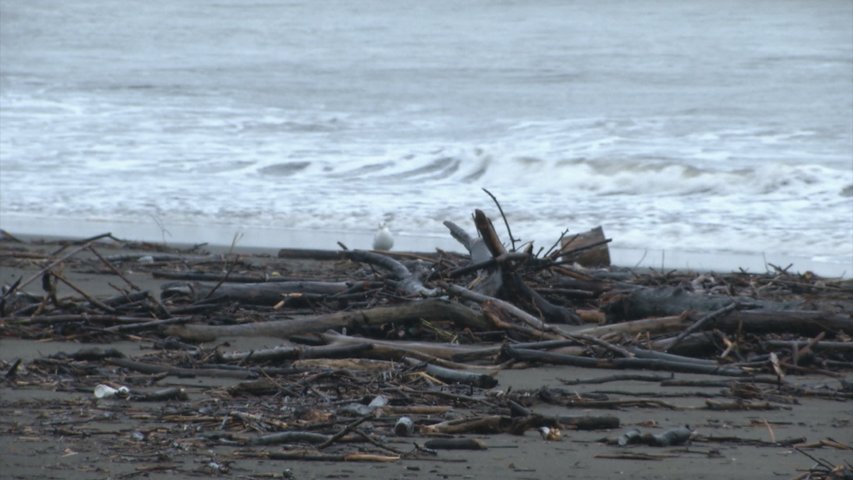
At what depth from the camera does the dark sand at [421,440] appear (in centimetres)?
262

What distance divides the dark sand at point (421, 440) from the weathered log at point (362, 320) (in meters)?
0.62

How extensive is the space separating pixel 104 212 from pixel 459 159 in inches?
203

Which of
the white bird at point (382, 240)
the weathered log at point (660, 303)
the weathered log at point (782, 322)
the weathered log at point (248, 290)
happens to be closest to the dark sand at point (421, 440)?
the weathered log at point (782, 322)

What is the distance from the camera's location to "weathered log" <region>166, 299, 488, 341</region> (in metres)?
4.27

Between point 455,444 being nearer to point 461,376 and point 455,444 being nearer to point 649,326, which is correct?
point 461,376

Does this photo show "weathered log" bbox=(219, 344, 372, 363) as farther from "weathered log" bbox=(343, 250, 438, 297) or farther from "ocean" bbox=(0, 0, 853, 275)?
"ocean" bbox=(0, 0, 853, 275)

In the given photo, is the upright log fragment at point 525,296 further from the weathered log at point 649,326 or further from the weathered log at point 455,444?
the weathered log at point 455,444

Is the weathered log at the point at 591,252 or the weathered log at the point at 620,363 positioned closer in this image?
the weathered log at the point at 620,363

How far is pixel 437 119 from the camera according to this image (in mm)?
18406

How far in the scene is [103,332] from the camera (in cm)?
430

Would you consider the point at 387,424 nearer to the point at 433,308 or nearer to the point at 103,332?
the point at 433,308

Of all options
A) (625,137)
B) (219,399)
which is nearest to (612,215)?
(625,137)

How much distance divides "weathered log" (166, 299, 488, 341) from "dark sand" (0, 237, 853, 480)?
62 centimetres

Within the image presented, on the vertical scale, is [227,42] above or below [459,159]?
above
